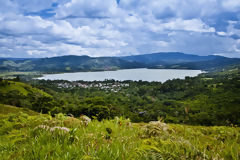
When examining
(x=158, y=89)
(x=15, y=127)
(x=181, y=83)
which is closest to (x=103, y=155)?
(x=15, y=127)

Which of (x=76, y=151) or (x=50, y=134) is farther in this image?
(x=50, y=134)

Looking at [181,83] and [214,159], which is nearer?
[214,159]

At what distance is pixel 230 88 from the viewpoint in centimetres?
11969

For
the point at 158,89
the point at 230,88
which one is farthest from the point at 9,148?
the point at 158,89

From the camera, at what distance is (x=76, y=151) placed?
2.26 meters

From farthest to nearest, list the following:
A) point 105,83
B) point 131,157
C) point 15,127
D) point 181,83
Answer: point 105,83 < point 181,83 < point 15,127 < point 131,157

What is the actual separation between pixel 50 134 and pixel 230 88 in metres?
138

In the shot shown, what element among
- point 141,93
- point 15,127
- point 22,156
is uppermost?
point 22,156

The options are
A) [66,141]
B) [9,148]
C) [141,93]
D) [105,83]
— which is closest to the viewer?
[66,141]

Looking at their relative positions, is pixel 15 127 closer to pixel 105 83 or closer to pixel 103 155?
pixel 103 155

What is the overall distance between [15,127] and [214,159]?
4.86 m

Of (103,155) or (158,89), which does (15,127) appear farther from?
(158,89)

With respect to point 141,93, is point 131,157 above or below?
above

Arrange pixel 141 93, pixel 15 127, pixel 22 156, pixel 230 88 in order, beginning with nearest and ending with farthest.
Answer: pixel 22 156 → pixel 15 127 → pixel 230 88 → pixel 141 93
